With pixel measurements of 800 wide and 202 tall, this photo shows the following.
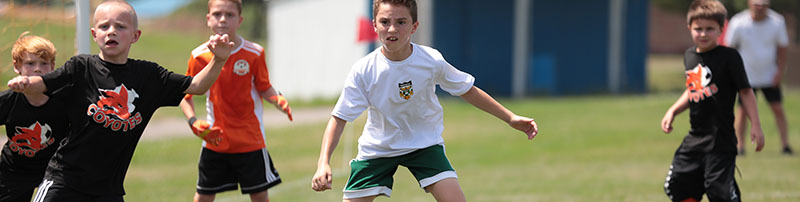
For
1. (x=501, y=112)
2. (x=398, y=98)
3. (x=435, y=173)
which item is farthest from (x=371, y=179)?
(x=501, y=112)

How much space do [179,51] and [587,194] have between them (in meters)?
42.0

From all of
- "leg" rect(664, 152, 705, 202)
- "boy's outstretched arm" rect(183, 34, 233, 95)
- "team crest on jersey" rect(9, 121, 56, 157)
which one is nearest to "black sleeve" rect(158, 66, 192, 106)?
"boy's outstretched arm" rect(183, 34, 233, 95)

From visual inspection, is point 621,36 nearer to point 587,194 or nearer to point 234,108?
point 587,194

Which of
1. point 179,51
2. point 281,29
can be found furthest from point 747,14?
point 179,51

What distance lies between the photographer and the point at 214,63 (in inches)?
178

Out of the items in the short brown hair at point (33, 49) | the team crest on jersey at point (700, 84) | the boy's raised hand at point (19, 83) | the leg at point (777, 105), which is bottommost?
the leg at point (777, 105)

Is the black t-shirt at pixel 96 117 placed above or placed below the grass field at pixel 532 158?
above

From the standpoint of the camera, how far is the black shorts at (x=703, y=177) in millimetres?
5750

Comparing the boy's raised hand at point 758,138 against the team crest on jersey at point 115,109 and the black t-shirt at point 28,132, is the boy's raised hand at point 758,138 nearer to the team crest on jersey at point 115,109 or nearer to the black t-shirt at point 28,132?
the team crest on jersey at point 115,109

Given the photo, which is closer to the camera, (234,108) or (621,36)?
(234,108)

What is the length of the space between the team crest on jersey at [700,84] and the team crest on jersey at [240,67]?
313 cm

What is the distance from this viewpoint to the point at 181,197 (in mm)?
8938

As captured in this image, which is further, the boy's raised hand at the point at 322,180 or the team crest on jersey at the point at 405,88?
the team crest on jersey at the point at 405,88

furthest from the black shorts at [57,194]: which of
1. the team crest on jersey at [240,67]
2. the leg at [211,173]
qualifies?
the team crest on jersey at [240,67]
